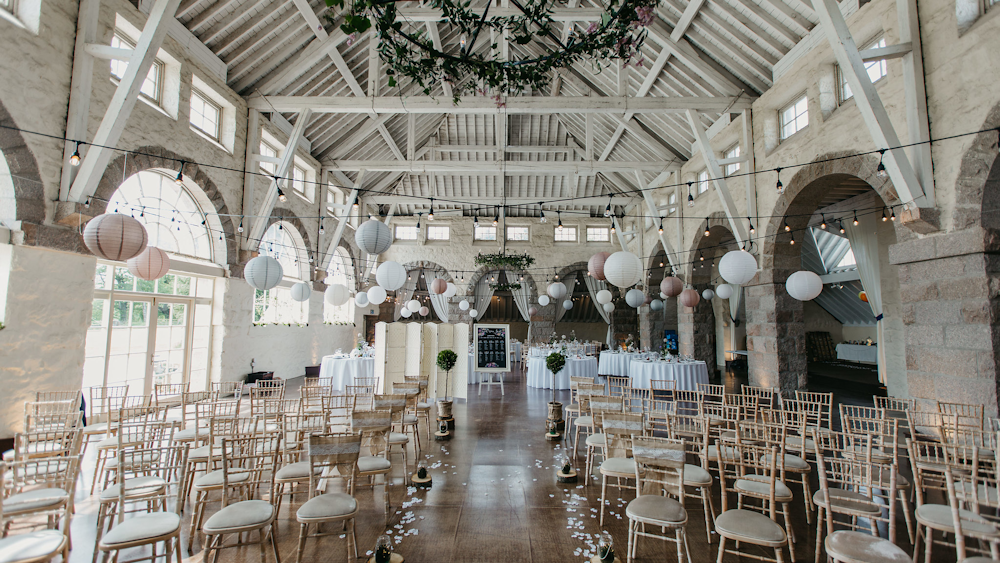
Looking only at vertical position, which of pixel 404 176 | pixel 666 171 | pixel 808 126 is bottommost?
pixel 808 126

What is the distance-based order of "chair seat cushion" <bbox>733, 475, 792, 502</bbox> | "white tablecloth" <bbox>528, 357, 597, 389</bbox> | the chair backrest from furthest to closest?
"white tablecloth" <bbox>528, 357, 597, 389</bbox>
"chair seat cushion" <bbox>733, 475, 792, 502</bbox>
the chair backrest

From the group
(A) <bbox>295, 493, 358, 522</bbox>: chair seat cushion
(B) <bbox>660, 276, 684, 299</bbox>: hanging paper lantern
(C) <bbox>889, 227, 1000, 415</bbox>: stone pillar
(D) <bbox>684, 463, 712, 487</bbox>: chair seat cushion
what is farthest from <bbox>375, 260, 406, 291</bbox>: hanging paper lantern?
(C) <bbox>889, 227, 1000, 415</bbox>: stone pillar

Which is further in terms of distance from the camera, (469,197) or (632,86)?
(469,197)

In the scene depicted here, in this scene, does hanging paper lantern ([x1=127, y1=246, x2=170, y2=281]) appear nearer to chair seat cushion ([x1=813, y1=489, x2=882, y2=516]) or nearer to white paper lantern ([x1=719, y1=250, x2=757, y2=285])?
chair seat cushion ([x1=813, y1=489, x2=882, y2=516])

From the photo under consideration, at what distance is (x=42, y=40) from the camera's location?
4.82 metres

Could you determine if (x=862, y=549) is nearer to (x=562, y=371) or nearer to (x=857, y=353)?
(x=562, y=371)

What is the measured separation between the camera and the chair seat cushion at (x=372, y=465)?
3387 mm

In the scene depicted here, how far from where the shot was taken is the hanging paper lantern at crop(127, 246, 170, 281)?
5270mm

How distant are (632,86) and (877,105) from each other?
5.38 meters

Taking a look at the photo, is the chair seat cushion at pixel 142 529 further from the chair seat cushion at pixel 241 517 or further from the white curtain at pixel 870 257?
the white curtain at pixel 870 257

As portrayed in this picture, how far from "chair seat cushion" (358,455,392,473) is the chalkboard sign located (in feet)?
18.2

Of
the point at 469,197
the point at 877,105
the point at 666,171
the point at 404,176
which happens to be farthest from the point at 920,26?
the point at 404,176

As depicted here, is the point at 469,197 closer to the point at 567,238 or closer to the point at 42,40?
the point at 567,238

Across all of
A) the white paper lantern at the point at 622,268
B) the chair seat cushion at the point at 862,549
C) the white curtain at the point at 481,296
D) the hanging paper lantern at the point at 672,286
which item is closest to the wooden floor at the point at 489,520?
the chair seat cushion at the point at 862,549
